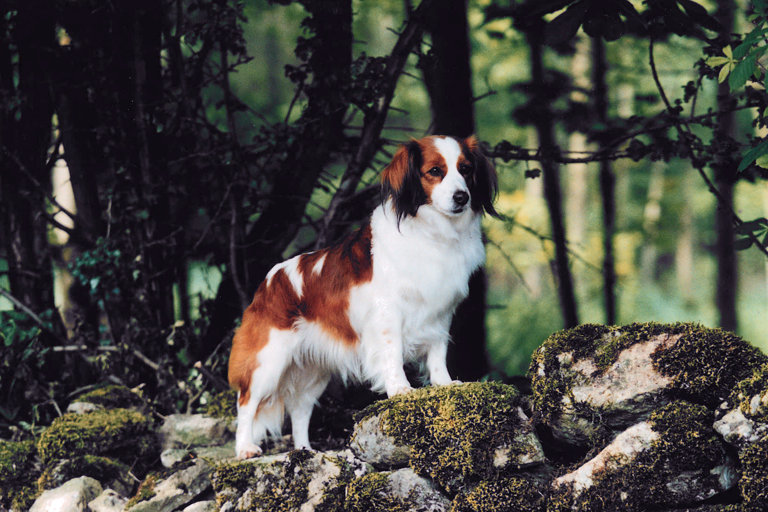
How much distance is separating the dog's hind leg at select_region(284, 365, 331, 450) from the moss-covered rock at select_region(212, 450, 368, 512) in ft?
2.36

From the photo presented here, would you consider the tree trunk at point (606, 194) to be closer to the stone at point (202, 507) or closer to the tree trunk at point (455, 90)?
the tree trunk at point (455, 90)

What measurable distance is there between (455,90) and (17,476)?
3761 millimetres

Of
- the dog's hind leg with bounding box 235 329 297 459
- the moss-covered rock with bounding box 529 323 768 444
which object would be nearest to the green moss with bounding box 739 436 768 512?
the moss-covered rock with bounding box 529 323 768 444

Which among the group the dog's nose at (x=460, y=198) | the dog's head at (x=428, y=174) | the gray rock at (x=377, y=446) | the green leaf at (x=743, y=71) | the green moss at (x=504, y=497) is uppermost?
the green leaf at (x=743, y=71)

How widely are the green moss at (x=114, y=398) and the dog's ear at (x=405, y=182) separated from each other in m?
2.50

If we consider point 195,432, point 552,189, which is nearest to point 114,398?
point 195,432

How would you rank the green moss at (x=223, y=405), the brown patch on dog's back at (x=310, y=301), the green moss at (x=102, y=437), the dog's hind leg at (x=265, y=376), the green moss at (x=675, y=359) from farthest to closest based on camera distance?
the green moss at (x=223, y=405)
the green moss at (x=102, y=437)
the dog's hind leg at (x=265, y=376)
the brown patch on dog's back at (x=310, y=301)
the green moss at (x=675, y=359)

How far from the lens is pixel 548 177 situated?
25.7 feet

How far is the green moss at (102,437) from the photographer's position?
4309mm

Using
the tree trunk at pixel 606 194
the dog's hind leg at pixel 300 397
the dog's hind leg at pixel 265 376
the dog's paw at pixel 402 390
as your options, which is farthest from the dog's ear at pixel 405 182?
the tree trunk at pixel 606 194

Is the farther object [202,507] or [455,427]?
[202,507]

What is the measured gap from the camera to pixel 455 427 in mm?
3078

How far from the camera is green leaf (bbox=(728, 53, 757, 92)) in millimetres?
3096

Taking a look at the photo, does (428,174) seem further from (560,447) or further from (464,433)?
(560,447)
